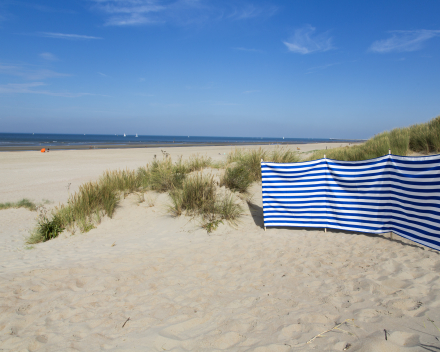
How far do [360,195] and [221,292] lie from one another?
3533 mm

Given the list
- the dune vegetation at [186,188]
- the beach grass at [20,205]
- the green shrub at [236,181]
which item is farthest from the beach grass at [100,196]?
the green shrub at [236,181]

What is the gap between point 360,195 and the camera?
5.58m

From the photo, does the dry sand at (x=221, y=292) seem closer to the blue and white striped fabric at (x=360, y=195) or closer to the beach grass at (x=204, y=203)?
the blue and white striped fabric at (x=360, y=195)

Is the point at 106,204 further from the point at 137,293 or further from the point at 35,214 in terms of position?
the point at 137,293

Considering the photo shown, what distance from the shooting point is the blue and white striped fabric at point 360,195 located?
4539mm

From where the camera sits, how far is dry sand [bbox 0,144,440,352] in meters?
2.83

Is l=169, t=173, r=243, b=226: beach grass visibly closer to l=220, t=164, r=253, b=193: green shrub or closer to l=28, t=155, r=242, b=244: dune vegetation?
l=28, t=155, r=242, b=244: dune vegetation

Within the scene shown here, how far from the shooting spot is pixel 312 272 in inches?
167

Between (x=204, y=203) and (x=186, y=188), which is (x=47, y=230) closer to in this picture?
(x=186, y=188)

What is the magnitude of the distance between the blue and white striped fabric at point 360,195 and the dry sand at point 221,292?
0.29m

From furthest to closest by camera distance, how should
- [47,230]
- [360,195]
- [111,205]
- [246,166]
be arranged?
[246,166] → [111,205] → [47,230] → [360,195]

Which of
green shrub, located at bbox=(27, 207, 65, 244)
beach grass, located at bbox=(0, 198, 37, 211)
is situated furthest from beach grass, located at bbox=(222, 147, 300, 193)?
beach grass, located at bbox=(0, 198, 37, 211)

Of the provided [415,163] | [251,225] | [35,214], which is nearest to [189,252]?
[251,225]

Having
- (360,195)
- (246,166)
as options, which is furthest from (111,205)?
(360,195)
